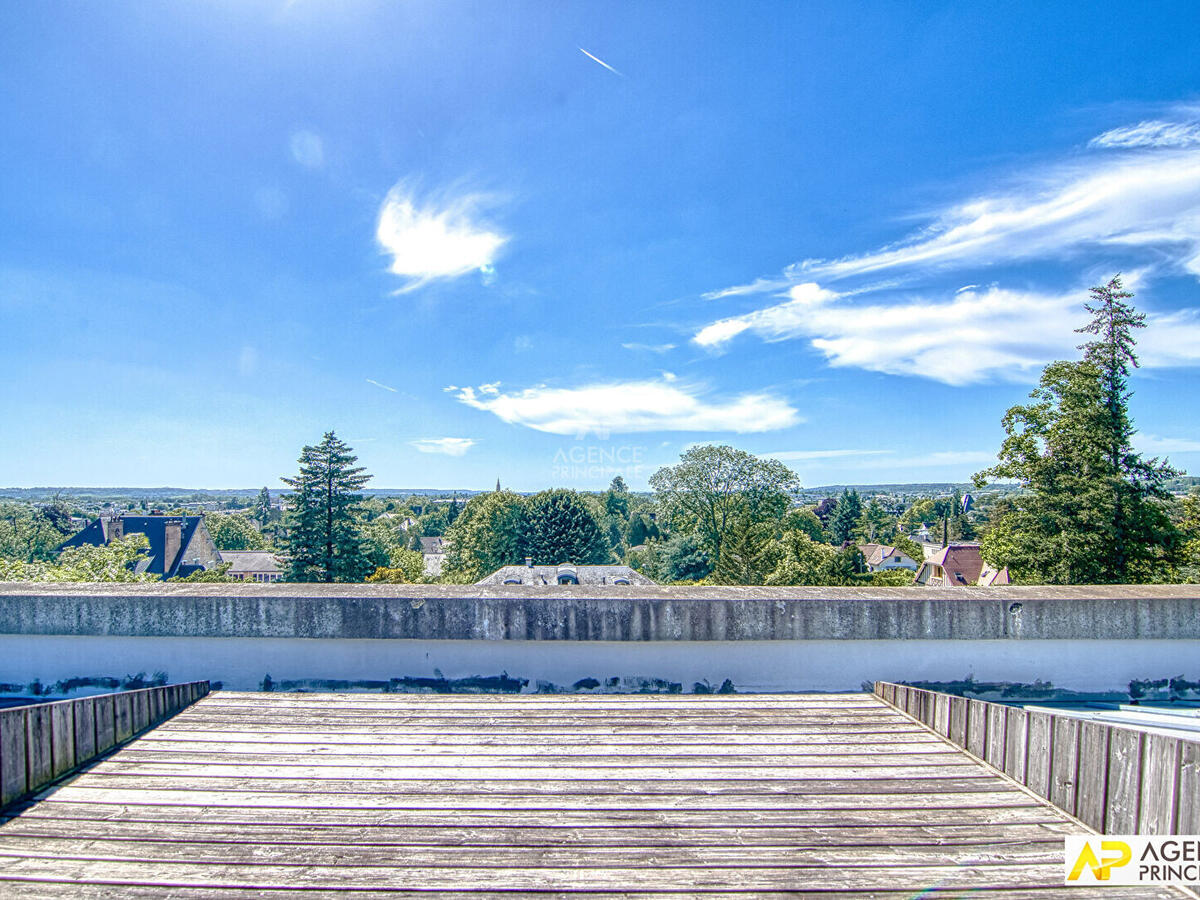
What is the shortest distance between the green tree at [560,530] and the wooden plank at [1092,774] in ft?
136

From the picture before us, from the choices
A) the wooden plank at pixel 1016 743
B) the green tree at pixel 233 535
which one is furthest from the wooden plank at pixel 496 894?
the green tree at pixel 233 535

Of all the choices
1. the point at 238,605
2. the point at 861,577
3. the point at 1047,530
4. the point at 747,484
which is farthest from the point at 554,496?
the point at 238,605

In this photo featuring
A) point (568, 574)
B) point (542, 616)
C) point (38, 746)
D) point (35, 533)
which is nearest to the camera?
point (38, 746)

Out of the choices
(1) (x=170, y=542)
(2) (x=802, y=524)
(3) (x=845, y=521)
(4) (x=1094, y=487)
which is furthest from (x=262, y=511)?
(4) (x=1094, y=487)

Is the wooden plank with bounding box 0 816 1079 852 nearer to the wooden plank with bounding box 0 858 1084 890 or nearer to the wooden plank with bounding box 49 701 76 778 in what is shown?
the wooden plank with bounding box 0 858 1084 890

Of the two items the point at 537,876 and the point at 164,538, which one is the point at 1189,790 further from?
the point at 164,538

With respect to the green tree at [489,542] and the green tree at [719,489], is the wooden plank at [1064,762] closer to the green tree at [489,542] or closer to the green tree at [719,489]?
the green tree at [719,489]

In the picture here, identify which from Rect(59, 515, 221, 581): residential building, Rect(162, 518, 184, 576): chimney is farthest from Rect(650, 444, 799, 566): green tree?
Rect(162, 518, 184, 576): chimney

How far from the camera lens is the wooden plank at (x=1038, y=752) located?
90.2 inches

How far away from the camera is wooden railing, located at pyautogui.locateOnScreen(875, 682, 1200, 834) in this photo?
186cm

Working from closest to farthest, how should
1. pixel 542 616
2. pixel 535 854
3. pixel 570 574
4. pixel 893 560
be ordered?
pixel 535 854 < pixel 542 616 < pixel 570 574 < pixel 893 560

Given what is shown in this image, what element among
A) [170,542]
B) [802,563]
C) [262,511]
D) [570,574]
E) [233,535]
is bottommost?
[233,535]

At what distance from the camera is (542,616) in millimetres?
3484

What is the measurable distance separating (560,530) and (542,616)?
134 feet
